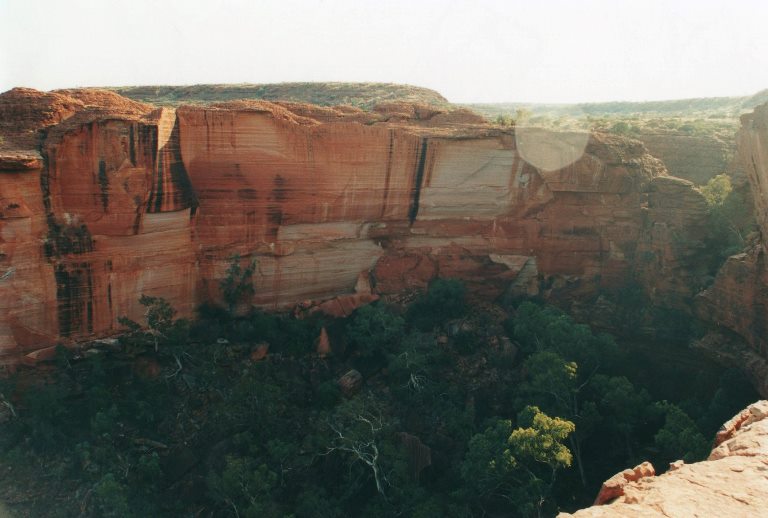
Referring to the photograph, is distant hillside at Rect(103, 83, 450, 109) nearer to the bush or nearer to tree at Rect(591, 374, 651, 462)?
the bush

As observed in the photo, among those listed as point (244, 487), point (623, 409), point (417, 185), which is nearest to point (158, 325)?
point (244, 487)

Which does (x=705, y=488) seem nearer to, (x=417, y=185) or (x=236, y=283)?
(x=417, y=185)

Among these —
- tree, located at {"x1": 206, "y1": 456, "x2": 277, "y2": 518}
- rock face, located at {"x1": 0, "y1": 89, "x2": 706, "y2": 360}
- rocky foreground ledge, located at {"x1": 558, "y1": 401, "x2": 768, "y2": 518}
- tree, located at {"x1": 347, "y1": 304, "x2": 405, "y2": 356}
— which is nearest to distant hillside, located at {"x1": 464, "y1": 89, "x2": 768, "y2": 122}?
rock face, located at {"x1": 0, "y1": 89, "x2": 706, "y2": 360}

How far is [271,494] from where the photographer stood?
17391 millimetres

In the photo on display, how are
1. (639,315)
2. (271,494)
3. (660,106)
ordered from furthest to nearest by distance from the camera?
(660,106) → (639,315) → (271,494)

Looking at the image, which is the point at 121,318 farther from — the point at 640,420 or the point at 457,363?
the point at 640,420

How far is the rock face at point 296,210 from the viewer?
18.9 meters

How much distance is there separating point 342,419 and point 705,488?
11002mm

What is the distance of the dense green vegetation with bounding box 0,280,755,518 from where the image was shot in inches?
684

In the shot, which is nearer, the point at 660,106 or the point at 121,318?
the point at 121,318

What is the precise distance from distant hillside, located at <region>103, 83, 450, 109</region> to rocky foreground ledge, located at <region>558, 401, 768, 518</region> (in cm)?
2857

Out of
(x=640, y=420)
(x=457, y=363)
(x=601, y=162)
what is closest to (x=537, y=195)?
(x=601, y=162)

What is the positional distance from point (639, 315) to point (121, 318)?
1878 centimetres

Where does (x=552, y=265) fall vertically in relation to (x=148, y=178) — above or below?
below
